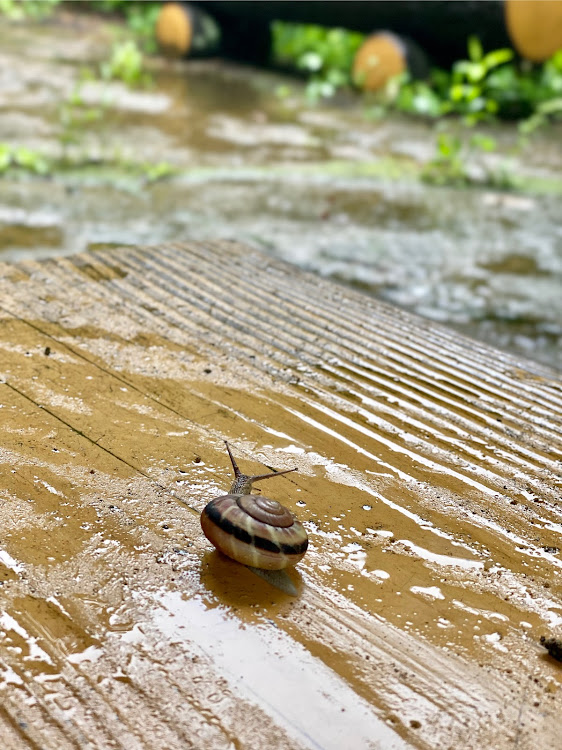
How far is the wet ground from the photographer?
11.3 ft

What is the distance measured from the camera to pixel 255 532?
1101 mm

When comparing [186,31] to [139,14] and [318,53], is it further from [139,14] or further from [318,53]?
[139,14]

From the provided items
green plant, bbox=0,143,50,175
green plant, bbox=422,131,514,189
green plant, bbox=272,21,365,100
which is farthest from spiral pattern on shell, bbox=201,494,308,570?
green plant, bbox=272,21,365,100

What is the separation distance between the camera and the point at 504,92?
256 inches

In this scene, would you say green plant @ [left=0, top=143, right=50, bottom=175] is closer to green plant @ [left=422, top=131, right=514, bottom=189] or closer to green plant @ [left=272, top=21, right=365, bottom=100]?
green plant @ [left=422, top=131, right=514, bottom=189]

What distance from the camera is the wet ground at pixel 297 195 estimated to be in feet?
11.3

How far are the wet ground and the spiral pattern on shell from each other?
2.01 metres

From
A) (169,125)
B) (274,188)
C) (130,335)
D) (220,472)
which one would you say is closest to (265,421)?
(220,472)

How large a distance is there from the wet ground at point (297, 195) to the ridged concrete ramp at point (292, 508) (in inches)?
53.1

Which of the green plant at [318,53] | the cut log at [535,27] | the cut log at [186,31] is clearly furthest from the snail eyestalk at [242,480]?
the cut log at [186,31]

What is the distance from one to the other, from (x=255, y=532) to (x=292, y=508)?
228 mm

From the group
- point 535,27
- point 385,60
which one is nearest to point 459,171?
point 535,27

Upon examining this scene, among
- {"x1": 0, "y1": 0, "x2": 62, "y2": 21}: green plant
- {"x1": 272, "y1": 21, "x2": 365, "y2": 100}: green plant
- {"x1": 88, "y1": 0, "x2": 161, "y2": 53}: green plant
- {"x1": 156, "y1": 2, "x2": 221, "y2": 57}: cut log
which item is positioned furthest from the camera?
{"x1": 0, "y1": 0, "x2": 62, "y2": 21}: green plant

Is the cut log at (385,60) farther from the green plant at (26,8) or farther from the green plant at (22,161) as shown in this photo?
the green plant at (26,8)
